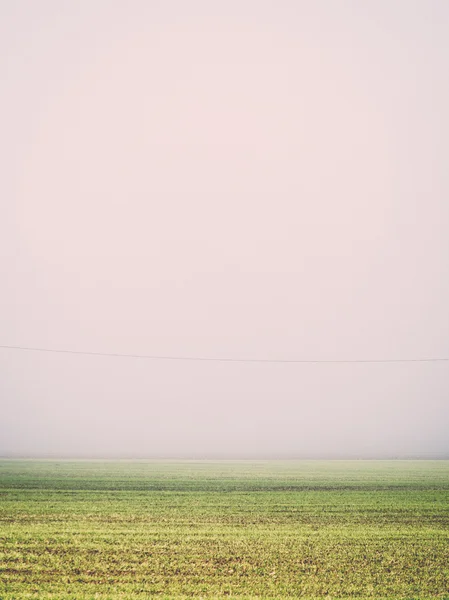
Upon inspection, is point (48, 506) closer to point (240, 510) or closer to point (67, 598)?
point (240, 510)

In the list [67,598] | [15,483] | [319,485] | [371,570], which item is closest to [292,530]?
[371,570]

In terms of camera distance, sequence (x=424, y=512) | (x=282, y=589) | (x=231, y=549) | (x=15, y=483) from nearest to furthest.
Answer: (x=282, y=589) → (x=231, y=549) → (x=424, y=512) → (x=15, y=483)

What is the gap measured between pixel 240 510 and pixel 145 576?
45.7ft

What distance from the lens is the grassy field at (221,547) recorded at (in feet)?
47.0

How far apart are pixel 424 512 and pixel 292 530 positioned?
9373 mm

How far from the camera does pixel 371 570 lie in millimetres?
16172

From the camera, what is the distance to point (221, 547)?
18797 millimetres

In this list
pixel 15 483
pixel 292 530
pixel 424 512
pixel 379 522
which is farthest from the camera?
pixel 15 483

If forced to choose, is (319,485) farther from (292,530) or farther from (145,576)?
(145,576)

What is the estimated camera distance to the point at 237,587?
47.1ft

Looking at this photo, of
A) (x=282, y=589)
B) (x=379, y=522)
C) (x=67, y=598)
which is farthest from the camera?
(x=379, y=522)

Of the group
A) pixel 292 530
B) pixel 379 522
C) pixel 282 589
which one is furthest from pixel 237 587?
pixel 379 522

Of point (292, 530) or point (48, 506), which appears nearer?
point (292, 530)

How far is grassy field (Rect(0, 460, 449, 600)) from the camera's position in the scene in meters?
14.3
